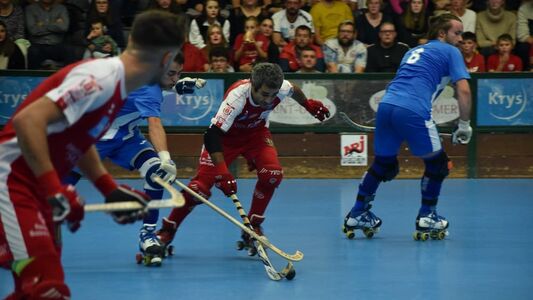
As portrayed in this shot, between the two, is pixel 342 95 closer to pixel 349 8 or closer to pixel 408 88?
pixel 349 8

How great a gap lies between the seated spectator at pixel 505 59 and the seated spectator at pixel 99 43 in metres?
4.60

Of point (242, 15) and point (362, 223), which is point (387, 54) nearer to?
point (242, 15)

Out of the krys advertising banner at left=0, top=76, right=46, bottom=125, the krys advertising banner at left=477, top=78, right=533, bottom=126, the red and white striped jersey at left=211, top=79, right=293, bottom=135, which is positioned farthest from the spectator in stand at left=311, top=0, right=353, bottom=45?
the red and white striped jersey at left=211, top=79, right=293, bottom=135

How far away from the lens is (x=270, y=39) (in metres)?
12.4

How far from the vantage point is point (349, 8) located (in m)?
13.2

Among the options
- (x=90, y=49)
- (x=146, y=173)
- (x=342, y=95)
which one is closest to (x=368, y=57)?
(x=342, y=95)

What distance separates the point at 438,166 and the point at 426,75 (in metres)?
0.76

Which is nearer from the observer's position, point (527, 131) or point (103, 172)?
point (103, 172)

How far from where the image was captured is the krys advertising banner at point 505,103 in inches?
483

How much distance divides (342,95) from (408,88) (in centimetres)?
390

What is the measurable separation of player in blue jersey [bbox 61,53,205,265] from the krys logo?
581 centimetres

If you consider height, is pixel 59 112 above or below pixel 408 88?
above

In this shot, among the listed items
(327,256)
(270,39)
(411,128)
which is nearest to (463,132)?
(411,128)

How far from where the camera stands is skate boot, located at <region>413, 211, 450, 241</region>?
8531 millimetres
